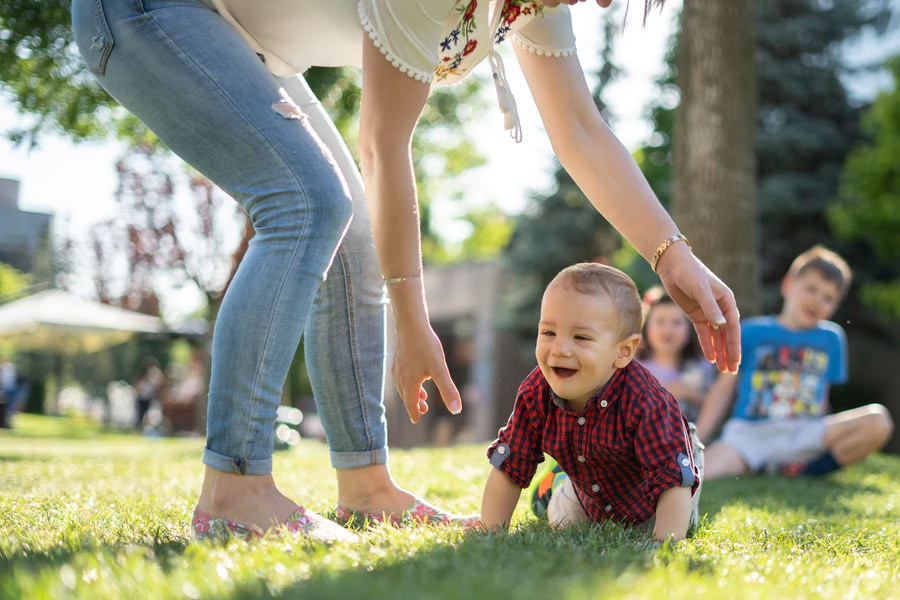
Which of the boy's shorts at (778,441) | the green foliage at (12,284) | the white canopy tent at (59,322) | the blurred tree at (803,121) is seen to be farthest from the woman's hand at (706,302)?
the green foliage at (12,284)

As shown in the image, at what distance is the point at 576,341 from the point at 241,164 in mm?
983

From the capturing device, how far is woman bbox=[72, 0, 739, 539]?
195 cm

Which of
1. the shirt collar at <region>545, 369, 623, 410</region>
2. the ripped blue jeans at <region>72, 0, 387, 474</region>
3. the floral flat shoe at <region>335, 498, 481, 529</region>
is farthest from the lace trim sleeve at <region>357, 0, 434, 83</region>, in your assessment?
the floral flat shoe at <region>335, 498, 481, 529</region>

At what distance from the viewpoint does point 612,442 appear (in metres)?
2.31

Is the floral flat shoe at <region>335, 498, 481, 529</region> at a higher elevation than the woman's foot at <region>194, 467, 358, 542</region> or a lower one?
lower

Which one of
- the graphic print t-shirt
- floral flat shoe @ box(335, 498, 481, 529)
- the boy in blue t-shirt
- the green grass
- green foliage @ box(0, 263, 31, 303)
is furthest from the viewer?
green foliage @ box(0, 263, 31, 303)

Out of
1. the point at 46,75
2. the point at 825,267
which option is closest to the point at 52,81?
the point at 46,75

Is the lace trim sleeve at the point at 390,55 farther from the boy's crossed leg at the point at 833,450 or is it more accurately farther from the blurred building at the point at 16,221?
the blurred building at the point at 16,221

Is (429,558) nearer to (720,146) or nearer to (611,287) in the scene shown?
(611,287)

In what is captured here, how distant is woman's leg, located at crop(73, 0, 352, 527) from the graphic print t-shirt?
4.07m

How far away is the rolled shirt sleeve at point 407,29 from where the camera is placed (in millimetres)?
1932

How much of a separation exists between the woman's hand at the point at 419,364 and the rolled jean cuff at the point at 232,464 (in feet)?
1.23

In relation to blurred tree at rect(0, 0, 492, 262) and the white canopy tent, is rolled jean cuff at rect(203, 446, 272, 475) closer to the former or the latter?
blurred tree at rect(0, 0, 492, 262)

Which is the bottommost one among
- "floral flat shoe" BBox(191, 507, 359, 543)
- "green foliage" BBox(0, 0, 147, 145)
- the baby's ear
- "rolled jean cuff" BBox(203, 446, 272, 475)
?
"floral flat shoe" BBox(191, 507, 359, 543)
